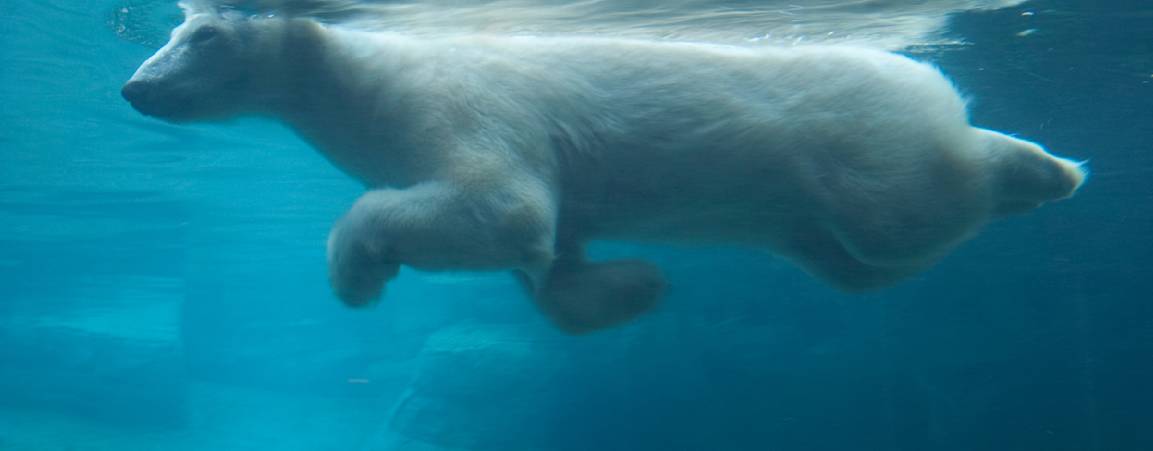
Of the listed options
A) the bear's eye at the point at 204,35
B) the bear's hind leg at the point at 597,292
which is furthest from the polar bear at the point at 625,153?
the bear's eye at the point at 204,35

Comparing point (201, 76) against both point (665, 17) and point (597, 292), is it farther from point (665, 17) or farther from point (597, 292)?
point (665, 17)

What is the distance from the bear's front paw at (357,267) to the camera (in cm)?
290

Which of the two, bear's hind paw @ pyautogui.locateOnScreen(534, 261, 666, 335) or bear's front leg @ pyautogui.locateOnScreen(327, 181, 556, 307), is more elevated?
bear's front leg @ pyautogui.locateOnScreen(327, 181, 556, 307)

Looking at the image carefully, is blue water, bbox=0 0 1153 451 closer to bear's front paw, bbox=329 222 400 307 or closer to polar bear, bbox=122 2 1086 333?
polar bear, bbox=122 2 1086 333

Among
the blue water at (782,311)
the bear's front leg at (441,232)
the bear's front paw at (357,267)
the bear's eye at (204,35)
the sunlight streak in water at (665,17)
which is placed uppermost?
the bear's eye at (204,35)

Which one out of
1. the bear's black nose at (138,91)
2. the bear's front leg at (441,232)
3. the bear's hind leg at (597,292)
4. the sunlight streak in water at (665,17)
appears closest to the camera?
the bear's front leg at (441,232)

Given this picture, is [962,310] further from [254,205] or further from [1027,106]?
[254,205]

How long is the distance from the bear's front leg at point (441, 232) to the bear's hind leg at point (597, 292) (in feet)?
1.43

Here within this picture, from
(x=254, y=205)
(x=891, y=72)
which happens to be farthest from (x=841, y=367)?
(x=254, y=205)

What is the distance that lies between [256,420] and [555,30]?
34321mm

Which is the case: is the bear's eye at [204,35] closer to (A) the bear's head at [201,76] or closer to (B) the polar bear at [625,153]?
(A) the bear's head at [201,76]

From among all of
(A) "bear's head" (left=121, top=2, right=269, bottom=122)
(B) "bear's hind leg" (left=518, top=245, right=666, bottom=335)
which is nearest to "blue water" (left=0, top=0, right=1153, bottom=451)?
(A) "bear's head" (left=121, top=2, right=269, bottom=122)

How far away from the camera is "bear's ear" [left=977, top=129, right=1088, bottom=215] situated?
3533 mm

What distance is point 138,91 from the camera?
366 centimetres
